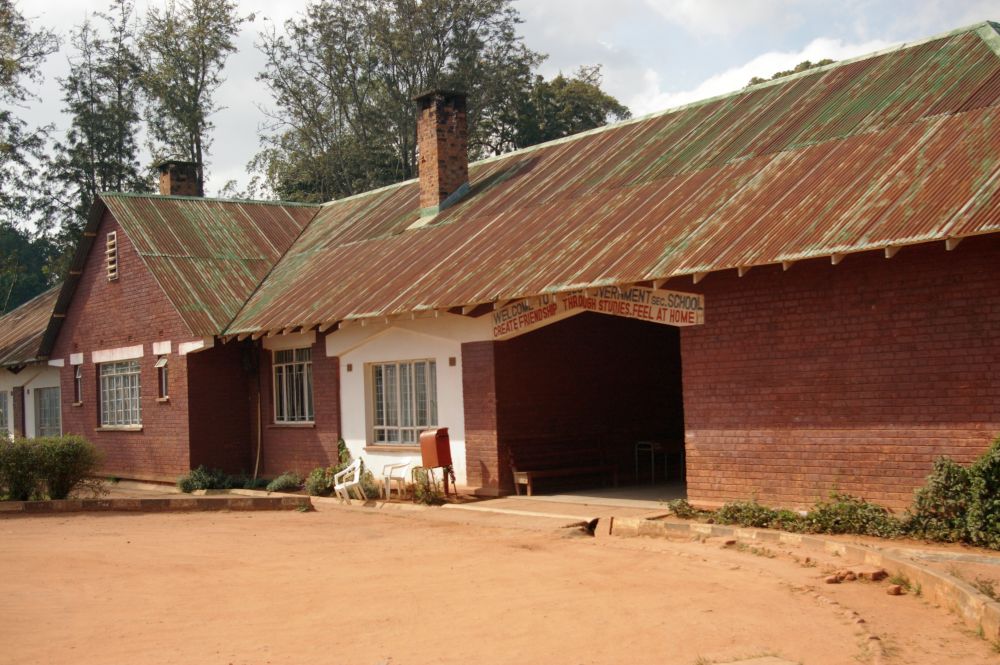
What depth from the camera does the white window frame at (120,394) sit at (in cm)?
2384

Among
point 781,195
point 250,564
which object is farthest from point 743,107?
point 250,564

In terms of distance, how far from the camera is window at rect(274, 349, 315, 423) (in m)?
21.0

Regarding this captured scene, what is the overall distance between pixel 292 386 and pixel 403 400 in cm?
385

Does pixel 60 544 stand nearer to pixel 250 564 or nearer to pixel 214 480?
pixel 250 564

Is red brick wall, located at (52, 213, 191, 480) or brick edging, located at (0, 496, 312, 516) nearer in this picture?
brick edging, located at (0, 496, 312, 516)

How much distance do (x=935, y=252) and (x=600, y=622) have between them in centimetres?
554

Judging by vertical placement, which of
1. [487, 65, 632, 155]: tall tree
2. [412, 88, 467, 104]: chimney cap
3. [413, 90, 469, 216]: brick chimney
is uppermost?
[487, 65, 632, 155]: tall tree

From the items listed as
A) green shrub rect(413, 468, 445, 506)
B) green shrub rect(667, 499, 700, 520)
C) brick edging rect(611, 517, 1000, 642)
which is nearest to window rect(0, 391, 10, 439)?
green shrub rect(413, 468, 445, 506)

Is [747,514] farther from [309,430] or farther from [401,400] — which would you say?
[309,430]

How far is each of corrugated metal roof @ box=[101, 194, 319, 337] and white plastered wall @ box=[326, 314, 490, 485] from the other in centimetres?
340

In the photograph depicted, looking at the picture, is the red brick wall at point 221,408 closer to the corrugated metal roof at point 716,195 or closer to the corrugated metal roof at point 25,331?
the corrugated metal roof at point 716,195

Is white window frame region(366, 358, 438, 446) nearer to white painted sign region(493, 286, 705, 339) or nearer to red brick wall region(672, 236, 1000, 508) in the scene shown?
white painted sign region(493, 286, 705, 339)

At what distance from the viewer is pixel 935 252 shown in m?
11.3

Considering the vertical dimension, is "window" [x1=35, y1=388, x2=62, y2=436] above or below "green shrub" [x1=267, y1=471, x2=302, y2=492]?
above
